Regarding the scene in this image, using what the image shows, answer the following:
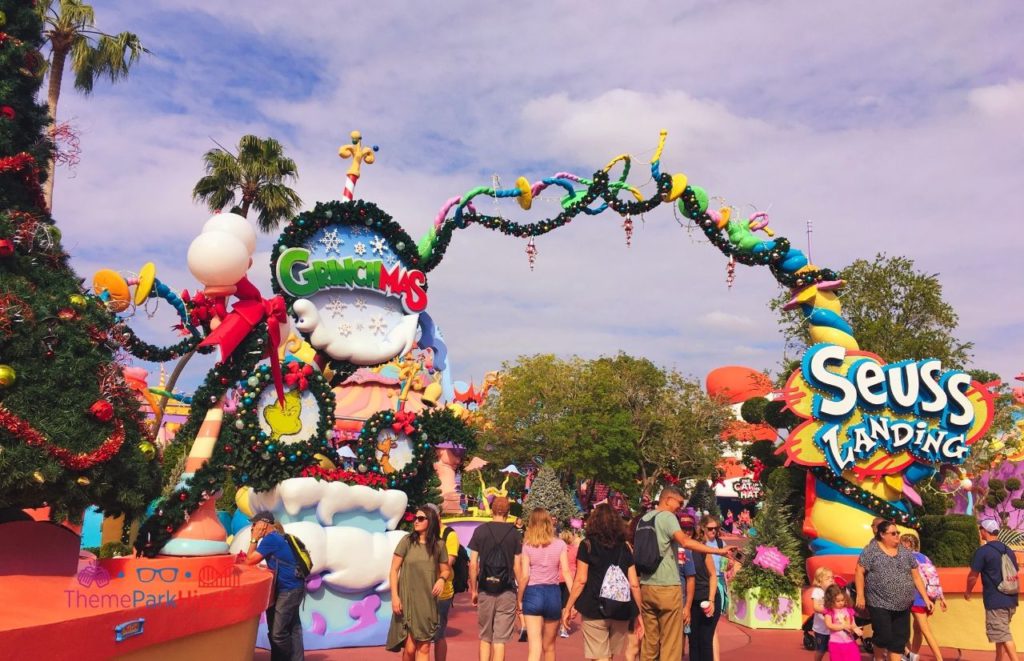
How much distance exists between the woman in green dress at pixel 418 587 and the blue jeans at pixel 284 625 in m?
0.95

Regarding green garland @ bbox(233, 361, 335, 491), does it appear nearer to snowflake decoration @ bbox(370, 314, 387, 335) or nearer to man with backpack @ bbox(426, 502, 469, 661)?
snowflake decoration @ bbox(370, 314, 387, 335)

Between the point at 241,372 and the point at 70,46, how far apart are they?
1577cm

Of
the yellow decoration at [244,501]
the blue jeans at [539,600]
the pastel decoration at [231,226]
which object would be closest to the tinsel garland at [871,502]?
the blue jeans at [539,600]

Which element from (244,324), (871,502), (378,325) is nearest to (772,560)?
(871,502)

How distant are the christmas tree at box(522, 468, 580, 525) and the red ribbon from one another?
17.3 metres

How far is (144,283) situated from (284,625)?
10.5 ft

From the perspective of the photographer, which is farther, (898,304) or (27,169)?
(898,304)

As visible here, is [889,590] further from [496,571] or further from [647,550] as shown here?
[496,571]

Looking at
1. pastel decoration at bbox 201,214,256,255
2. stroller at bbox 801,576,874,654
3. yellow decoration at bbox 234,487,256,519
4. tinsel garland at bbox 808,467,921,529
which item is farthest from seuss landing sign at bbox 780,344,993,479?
pastel decoration at bbox 201,214,256,255

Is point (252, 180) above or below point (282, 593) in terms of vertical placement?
above

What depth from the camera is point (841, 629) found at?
24.4 feet

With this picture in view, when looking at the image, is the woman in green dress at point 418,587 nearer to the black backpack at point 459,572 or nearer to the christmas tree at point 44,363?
the black backpack at point 459,572

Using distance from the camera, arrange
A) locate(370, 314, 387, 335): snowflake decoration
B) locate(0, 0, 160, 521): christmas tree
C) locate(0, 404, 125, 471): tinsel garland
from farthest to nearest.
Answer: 1. locate(370, 314, 387, 335): snowflake decoration
2. locate(0, 0, 160, 521): christmas tree
3. locate(0, 404, 125, 471): tinsel garland

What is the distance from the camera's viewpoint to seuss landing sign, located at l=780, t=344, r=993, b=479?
12.5m
